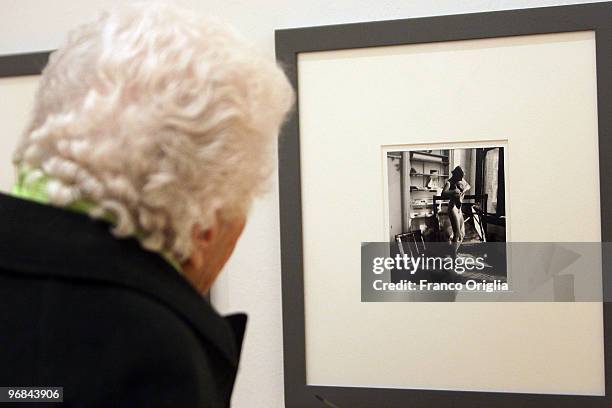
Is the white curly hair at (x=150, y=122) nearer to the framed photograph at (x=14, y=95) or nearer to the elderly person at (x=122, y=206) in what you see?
the elderly person at (x=122, y=206)

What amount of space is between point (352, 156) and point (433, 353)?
289mm

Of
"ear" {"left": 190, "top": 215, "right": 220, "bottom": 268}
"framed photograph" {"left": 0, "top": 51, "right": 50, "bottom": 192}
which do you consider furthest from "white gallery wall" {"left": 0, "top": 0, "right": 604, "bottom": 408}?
"ear" {"left": 190, "top": 215, "right": 220, "bottom": 268}

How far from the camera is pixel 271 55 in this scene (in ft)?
3.01

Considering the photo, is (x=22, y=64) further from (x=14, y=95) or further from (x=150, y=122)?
(x=150, y=122)

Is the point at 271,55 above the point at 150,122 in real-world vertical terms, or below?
above

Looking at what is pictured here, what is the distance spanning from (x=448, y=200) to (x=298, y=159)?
21 centimetres

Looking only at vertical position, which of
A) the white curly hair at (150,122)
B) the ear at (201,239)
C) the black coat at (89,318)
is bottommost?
the black coat at (89,318)

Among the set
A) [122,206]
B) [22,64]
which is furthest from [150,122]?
[22,64]

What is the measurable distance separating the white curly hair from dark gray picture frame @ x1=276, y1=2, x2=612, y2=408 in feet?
1.43

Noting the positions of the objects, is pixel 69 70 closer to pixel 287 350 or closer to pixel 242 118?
pixel 242 118

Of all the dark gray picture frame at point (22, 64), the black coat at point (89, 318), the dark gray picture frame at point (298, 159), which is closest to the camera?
the black coat at point (89, 318)

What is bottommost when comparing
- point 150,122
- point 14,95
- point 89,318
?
point 89,318

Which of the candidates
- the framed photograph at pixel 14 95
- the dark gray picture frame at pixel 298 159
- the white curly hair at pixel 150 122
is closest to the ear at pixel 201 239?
the white curly hair at pixel 150 122

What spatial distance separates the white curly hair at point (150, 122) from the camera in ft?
1.35
